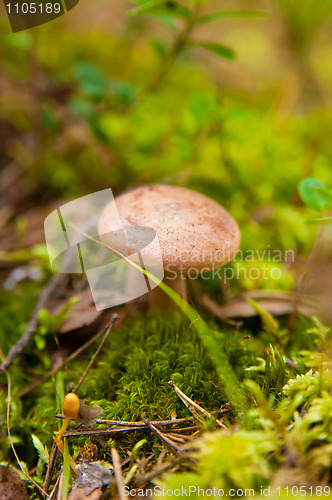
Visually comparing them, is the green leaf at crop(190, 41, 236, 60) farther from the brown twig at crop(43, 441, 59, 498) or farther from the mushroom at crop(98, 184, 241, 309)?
the brown twig at crop(43, 441, 59, 498)

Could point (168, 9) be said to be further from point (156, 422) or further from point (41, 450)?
point (41, 450)

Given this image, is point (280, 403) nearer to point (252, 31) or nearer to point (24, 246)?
point (24, 246)

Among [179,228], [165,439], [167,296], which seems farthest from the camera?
[167,296]

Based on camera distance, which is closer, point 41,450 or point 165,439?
point 165,439

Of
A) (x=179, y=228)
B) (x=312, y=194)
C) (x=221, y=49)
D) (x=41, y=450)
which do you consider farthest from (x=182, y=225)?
(x=221, y=49)

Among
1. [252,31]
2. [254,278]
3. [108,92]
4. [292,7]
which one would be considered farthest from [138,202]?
[252,31]

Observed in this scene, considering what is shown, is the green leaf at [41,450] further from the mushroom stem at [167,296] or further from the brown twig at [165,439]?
the mushroom stem at [167,296]

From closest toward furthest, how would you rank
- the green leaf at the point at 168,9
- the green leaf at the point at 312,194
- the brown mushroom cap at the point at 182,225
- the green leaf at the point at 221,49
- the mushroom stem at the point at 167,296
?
the brown mushroom cap at the point at 182,225 → the green leaf at the point at 312,194 → the mushroom stem at the point at 167,296 → the green leaf at the point at 168,9 → the green leaf at the point at 221,49

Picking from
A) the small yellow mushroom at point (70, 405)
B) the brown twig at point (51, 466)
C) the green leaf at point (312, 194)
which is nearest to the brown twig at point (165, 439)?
the small yellow mushroom at point (70, 405)

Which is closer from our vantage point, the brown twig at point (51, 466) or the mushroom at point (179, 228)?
the brown twig at point (51, 466)
